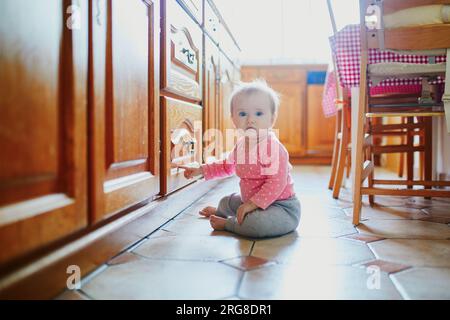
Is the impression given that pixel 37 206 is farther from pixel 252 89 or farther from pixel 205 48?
pixel 205 48

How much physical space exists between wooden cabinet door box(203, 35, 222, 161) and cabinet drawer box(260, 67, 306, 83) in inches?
73.1

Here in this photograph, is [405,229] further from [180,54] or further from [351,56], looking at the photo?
[180,54]

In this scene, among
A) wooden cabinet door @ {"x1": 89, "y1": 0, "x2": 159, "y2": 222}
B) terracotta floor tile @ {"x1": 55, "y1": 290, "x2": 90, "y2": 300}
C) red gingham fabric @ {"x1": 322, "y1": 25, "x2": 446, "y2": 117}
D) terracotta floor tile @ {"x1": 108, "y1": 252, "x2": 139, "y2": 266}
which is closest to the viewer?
terracotta floor tile @ {"x1": 55, "y1": 290, "x2": 90, "y2": 300}

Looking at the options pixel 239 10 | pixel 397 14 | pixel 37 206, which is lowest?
pixel 37 206

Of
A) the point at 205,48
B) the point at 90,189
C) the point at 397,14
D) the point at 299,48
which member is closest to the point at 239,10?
the point at 299,48

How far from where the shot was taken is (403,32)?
147 centimetres

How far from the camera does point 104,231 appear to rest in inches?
40.1

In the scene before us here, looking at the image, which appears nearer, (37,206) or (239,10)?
(37,206)

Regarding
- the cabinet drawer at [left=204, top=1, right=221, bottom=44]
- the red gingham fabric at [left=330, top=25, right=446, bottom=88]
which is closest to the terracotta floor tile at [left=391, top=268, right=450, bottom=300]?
the red gingham fabric at [left=330, top=25, right=446, bottom=88]

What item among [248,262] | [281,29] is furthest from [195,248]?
[281,29]

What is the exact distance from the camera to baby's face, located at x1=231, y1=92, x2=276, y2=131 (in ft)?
4.63

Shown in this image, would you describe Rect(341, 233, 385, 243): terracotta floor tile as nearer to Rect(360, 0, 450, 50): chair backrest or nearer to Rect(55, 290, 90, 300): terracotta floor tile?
Rect(360, 0, 450, 50): chair backrest
